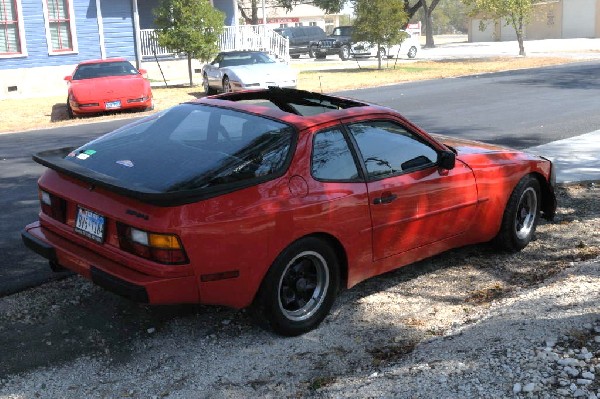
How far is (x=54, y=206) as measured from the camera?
4.81m

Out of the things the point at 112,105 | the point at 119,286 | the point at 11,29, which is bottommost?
the point at 119,286

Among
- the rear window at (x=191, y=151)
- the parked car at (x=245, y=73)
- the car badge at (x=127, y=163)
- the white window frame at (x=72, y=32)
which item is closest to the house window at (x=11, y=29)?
the white window frame at (x=72, y=32)

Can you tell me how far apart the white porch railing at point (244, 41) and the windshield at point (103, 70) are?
27.2 ft

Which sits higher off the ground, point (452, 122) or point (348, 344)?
point (452, 122)

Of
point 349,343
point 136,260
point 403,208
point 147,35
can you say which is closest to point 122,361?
point 136,260

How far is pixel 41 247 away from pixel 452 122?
11.0 meters

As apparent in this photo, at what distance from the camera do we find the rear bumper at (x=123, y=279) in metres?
4.08

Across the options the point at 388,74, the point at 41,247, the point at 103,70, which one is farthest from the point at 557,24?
the point at 41,247

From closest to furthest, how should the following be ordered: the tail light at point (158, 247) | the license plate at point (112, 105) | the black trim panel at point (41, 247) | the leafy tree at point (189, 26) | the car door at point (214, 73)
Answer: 1. the tail light at point (158, 247)
2. the black trim panel at point (41, 247)
3. the license plate at point (112, 105)
4. the car door at point (214, 73)
5. the leafy tree at point (189, 26)

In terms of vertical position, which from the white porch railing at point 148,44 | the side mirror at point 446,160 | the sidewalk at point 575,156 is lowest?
the sidewalk at point 575,156

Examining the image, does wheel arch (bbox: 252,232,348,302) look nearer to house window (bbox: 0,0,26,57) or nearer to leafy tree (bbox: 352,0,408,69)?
house window (bbox: 0,0,26,57)

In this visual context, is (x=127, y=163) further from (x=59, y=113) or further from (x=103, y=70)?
(x=59, y=113)

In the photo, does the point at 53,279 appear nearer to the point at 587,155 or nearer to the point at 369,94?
the point at 587,155

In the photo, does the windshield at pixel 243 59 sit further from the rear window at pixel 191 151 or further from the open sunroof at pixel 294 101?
the rear window at pixel 191 151
